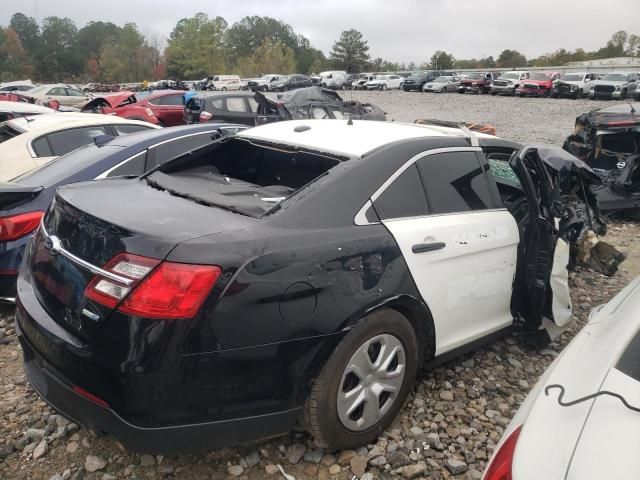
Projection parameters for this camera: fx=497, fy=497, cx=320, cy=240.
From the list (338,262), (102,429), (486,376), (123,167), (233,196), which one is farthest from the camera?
(123,167)

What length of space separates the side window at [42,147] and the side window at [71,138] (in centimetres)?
4

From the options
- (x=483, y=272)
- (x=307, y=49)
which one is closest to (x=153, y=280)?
(x=483, y=272)

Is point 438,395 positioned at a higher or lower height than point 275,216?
lower

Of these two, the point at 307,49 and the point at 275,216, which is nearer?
the point at 275,216

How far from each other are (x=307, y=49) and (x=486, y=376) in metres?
123

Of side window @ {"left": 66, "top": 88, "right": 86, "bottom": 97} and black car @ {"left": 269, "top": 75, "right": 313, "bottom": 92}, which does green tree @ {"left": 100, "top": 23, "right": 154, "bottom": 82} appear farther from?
side window @ {"left": 66, "top": 88, "right": 86, "bottom": 97}

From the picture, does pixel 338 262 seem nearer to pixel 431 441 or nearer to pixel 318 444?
pixel 318 444

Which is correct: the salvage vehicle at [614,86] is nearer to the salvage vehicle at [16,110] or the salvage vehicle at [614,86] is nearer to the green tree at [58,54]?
the salvage vehicle at [16,110]

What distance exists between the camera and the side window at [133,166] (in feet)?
13.6

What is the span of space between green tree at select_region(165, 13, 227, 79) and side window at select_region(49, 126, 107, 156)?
249ft

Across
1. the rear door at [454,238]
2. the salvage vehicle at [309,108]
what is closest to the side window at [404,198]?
the rear door at [454,238]

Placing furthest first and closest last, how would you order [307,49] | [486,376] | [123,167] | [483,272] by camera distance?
[307,49]
[123,167]
[486,376]
[483,272]

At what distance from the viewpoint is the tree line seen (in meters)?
77.3

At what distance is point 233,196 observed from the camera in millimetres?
2564
